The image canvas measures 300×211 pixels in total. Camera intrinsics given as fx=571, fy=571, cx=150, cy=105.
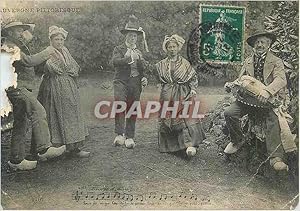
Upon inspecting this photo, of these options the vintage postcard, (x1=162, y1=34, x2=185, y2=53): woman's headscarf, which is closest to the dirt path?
the vintage postcard

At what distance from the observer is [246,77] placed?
55.6 inches

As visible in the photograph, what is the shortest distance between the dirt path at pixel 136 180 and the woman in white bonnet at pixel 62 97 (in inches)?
1.0

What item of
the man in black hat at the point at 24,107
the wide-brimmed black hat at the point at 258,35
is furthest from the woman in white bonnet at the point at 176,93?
the man in black hat at the point at 24,107

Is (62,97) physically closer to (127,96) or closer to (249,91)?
(127,96)

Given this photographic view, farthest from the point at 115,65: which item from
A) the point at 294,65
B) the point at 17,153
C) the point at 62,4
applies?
the point at 294,65

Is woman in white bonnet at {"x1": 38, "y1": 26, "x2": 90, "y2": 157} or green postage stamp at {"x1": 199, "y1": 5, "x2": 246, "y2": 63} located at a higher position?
green postage stamp at {"x1": 199, "y1": 5, "x2": 246, "y2": 63}

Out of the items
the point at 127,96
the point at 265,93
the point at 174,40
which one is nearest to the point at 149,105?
the point at 127,96

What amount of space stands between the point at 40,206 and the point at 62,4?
0.49 m

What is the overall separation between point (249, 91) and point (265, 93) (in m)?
0.04

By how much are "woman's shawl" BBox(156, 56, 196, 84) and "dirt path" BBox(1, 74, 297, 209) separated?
0.04 metres

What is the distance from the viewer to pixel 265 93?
1409mm

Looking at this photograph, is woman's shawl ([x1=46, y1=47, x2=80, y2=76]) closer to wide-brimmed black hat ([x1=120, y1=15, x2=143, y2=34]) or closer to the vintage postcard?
the vintage postcard

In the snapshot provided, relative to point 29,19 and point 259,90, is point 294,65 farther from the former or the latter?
point 29,19

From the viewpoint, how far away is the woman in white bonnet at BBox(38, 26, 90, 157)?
1370 millimetres
